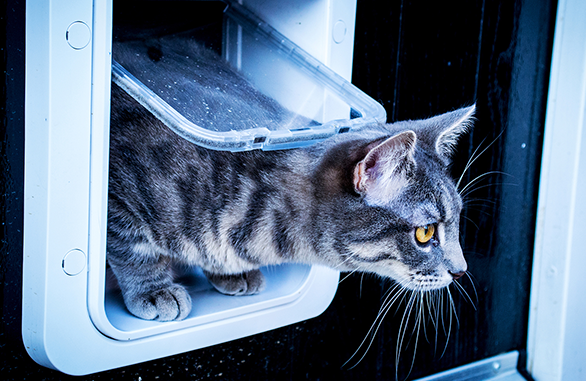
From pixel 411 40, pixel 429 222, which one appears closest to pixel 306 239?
pixel 429 222

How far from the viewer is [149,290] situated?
0.81m

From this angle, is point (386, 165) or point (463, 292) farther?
point (463, 292)

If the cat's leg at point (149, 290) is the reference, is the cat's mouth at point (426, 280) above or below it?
above

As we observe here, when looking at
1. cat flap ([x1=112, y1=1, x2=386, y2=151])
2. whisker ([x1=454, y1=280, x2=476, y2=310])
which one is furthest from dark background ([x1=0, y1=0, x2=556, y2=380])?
cat flap ([x1=112, y1=1, x2=386, y2=151])

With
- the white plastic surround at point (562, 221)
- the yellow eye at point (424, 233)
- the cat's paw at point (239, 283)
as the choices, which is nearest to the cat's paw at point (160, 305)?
the cat's paw at point (239, 283)

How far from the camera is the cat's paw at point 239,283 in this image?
0.90 meters

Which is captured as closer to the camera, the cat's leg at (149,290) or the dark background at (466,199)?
the cat's leg at (149,290)

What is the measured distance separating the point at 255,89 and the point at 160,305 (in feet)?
1.29

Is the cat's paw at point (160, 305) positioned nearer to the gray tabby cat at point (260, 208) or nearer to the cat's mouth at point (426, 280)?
the gray tabby cat at point (260, 208)

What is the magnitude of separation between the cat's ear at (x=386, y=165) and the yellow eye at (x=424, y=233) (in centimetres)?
8

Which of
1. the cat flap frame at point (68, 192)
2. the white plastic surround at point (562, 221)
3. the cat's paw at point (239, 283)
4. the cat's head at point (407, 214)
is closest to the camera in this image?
the cat flap frame at point (68, 192)

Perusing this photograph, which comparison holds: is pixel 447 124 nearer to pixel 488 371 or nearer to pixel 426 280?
pixel 426 280

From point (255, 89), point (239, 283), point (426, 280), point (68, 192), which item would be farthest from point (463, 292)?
point (68, 192)

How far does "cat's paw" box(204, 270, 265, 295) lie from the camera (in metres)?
0.90
